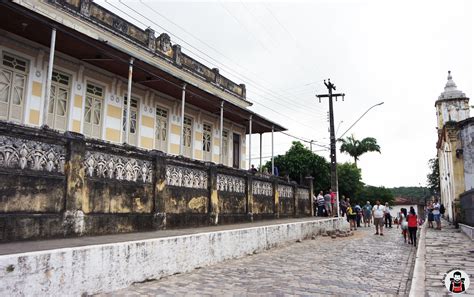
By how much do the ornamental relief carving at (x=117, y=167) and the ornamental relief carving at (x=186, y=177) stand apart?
68 cm

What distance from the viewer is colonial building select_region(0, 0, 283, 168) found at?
9.66 m

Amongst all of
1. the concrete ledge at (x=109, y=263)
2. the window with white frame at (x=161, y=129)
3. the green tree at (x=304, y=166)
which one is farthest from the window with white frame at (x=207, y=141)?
the green tree at (x=304, y=166)

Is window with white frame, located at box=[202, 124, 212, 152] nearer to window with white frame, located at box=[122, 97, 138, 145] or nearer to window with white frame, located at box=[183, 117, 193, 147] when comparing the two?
window with white frame, located at box=[183, 117, 193, 147]

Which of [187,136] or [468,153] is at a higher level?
[187,136]

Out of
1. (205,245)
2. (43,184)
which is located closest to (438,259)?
(205,245)

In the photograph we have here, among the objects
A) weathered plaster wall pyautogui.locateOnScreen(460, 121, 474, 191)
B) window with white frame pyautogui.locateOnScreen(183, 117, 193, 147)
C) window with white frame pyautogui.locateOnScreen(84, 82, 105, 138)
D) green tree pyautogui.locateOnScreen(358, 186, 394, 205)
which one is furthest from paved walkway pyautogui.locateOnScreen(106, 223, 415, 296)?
green tree pyautogui.locateOnScreen(358, 186, 394, 205)

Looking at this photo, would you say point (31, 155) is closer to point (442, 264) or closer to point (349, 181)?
point (442, 264)

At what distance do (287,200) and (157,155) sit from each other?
9131 millimetres

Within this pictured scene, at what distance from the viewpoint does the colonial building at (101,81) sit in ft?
31.7

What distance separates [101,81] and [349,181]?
33093 millimetres

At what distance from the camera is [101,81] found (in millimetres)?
12227

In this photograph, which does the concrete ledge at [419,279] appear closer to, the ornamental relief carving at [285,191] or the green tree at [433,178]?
the ornamental relief carving at [285,191]

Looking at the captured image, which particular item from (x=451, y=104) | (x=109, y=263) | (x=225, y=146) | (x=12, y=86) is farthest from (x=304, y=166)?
(x=109, y=263)

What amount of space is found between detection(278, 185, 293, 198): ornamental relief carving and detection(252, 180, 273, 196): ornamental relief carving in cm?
94
